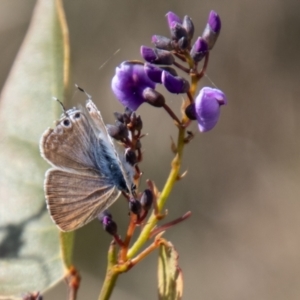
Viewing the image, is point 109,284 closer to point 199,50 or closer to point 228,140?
point 199,50

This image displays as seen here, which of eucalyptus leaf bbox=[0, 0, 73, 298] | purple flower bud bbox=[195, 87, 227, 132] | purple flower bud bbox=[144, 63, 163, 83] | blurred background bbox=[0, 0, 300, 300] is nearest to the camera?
purple flower bud bbox=[195, 87, 227, 132]

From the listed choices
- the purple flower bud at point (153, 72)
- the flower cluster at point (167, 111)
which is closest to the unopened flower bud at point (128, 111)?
the flower cluster at point (167, 111)

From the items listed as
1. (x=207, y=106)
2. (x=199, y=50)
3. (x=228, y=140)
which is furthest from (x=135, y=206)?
(x=228, y=140)

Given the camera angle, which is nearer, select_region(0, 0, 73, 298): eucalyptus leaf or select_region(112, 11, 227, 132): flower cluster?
select_region(112, 11, 227, 132): flower cluster

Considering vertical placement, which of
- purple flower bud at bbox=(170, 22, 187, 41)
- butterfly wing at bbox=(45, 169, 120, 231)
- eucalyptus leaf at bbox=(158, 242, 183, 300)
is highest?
purple flower bud at bbox=(170, 22, 187, 41)

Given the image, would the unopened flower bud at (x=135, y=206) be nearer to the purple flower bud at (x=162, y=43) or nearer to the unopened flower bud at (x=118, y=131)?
the unopened flower bud at (x=118, y=131)

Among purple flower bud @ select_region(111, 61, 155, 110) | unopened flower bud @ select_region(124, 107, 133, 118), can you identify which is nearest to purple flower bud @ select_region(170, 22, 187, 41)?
purple flower bud @ select_region(111, 61, 155, 110)

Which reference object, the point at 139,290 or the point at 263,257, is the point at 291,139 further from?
the point at 139,290

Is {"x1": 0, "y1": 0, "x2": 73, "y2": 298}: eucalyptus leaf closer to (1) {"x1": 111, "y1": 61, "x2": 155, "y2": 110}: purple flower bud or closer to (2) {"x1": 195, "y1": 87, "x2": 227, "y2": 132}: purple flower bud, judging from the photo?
(1) {"x1": 111, "y1": 61, "x2": 155, "y2": 110}: purple flower bud
